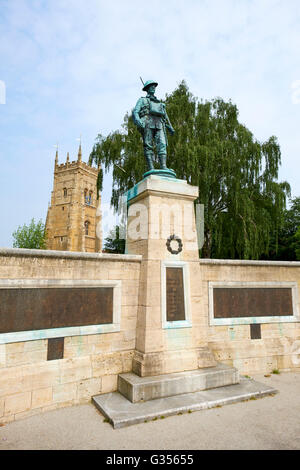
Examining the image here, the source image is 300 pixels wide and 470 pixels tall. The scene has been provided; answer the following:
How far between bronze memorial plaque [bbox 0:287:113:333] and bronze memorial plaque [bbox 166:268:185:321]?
4.06ft

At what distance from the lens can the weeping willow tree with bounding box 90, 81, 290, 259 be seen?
53.8 ft

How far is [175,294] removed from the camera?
19.7ft

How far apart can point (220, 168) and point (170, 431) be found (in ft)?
50.2

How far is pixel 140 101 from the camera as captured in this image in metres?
6.58

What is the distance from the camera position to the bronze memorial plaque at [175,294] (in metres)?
5.88

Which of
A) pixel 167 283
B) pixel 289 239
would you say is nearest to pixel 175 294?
pixel 167 283

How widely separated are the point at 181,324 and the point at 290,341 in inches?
136

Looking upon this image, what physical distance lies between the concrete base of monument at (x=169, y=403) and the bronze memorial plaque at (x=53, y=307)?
1453 mm

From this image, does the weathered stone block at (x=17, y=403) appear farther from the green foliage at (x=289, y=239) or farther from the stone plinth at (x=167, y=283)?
the green foliage at (x=289, y=239)

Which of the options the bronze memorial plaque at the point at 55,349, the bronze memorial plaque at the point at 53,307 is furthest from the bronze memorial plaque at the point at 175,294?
the bronze memorial plaque at the point at 55,349

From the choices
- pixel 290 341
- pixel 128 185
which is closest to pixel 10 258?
pixel 290 341

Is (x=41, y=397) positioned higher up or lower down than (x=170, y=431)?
higher up

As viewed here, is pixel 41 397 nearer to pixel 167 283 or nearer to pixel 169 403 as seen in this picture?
pixel 169 403
